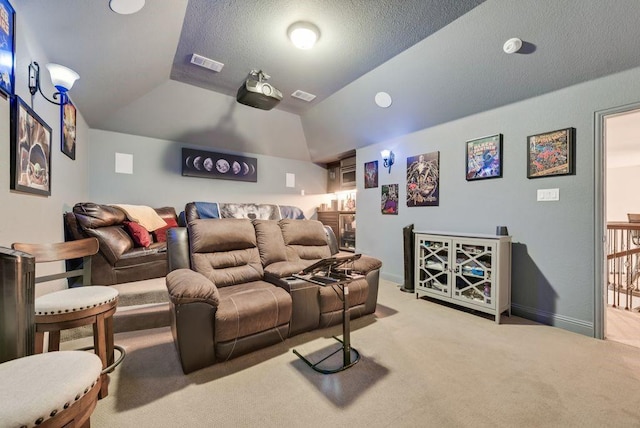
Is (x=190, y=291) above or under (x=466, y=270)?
above

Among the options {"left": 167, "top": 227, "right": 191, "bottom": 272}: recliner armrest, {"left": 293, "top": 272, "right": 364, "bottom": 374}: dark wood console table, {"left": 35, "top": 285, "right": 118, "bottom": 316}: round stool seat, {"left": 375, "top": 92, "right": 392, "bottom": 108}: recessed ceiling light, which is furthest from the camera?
{"left": 375, "top": 92, "right": 392, "bottom": 108}: recessed ceiling light

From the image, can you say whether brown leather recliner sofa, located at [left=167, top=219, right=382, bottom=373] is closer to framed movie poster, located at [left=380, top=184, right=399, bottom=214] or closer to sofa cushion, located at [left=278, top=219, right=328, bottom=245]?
sofa cushion, located at [left=278, top=219, right=328, bottom=245]

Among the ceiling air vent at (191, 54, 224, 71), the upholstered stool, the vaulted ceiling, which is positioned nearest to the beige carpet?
the upholstered stool

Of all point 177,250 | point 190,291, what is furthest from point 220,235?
point 190,291

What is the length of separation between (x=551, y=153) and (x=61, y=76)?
14.2 ft

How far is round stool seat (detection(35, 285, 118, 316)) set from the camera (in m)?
1.33

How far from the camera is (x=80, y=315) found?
1.39 meters

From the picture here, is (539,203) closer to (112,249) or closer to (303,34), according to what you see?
(303,34)

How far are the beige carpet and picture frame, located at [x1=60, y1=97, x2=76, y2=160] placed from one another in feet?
6.53

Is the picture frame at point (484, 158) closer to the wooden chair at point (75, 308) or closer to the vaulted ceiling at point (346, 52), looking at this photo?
the vaulted ceiling at point (346, 52)

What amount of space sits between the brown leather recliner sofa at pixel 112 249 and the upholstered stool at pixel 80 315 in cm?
121

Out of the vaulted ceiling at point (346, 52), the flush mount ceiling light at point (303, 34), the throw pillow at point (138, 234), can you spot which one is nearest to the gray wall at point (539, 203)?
the vaulted ceiling at point (346, 52)

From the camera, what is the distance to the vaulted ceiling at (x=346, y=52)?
204 cm

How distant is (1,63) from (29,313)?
4.59ft
